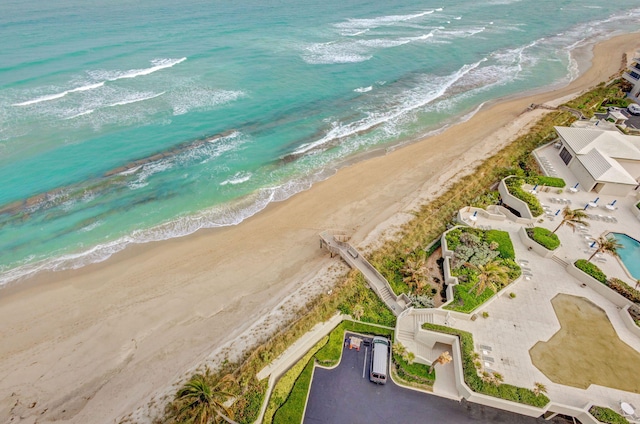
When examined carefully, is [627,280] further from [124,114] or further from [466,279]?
[124,114]

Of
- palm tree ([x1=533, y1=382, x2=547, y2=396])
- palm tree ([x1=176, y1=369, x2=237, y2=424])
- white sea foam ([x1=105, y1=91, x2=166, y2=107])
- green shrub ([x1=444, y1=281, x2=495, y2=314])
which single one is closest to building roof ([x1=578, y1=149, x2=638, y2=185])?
green shrub ([x1=444, y1=281, x2=495, y2=314])

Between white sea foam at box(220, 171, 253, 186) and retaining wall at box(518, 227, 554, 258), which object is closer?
retaining wall at box(518, 227, 554, 258)

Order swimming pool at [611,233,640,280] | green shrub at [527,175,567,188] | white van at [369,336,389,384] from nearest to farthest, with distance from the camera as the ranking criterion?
white van at [369,336,389,384]
swimming pool at [611,233,640,280]
green shrub at [527,175,567,188]

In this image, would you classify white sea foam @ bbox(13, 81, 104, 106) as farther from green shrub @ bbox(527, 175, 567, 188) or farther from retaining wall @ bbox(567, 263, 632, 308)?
retaining wall @ bbox(567, 263, 632, 308)

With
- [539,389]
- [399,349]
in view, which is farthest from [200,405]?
[539,389]

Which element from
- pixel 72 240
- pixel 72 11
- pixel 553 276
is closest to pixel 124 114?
pixel 72 240

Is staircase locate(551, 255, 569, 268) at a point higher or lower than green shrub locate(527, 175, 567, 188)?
lower

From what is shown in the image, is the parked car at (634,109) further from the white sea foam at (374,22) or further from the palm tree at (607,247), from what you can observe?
the white sea foam at (374,22)
